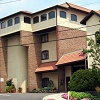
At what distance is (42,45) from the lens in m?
45.2

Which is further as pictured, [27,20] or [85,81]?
[27,20]

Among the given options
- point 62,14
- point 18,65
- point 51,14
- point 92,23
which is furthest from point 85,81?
point 18,65

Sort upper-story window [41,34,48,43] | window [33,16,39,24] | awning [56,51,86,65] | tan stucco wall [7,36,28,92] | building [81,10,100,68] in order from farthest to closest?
tan stucco wall [7,36,28,92]
upper-story window [41,34,48,43]
window [33,16,39,24]
awning [56,51,86,65]
building [81,10,100,68]

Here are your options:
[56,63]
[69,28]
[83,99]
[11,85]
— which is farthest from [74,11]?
[83,99]

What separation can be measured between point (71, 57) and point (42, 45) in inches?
308

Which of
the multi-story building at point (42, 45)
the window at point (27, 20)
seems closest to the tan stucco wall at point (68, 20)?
the multi-story building at point (42, 45)

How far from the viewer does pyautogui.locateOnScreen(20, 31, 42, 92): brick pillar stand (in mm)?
43188

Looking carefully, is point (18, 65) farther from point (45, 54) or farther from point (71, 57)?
point (71, 57)

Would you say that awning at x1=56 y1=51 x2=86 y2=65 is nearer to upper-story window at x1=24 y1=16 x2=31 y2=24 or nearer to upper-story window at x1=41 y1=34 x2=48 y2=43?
upper-story window at x1=41 y1=34 x2=48 y2=43

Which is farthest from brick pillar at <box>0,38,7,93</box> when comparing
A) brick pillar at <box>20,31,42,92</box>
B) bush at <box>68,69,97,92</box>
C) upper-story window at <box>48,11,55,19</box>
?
bush at <box>68,69,97,92</box>

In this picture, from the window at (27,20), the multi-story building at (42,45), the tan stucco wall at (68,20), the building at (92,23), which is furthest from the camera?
the window at (27,20)

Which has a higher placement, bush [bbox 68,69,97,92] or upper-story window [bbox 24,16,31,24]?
upper-story window [bbox 24,16,31,24]

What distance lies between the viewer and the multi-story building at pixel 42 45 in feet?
133

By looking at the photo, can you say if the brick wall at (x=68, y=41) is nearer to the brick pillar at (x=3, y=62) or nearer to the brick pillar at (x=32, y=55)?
the brick pillar at (x=32, y=55)
